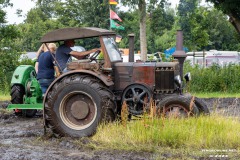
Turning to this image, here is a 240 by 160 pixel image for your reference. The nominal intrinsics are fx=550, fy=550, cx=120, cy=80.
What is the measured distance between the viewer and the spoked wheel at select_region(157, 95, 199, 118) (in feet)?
30.8

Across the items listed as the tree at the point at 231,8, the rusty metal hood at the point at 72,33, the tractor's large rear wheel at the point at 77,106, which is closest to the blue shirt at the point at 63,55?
the rusty metal hood at the point at 72,33

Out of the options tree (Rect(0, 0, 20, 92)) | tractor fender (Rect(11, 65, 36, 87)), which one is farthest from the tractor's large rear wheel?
tree (Rect(0, 0, 20, 92))

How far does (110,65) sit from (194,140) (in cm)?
254

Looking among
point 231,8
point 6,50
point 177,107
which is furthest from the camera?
point 231,8

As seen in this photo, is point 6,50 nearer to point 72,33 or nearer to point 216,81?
point 216,81

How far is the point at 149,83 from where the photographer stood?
10156 mm

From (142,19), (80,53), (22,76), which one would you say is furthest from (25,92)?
(142,19)

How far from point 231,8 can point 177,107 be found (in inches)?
594

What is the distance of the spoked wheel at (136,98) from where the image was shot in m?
9.92

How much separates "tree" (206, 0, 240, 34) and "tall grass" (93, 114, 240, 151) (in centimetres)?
1524

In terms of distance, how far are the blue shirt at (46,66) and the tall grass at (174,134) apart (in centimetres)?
324

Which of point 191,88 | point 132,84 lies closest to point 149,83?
point 132,84

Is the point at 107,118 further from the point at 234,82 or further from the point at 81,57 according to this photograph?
the point at 234,82

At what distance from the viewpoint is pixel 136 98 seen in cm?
991
